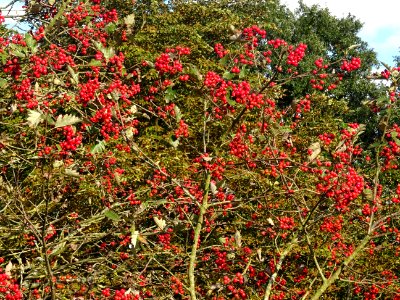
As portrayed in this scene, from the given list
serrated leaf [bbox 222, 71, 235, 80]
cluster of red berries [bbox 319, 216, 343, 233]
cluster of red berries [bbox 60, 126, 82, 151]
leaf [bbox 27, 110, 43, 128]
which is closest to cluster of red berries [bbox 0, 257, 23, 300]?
cluster of red berries [bbox 60, 126, 82, 151]

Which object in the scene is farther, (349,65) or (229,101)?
(349,65)

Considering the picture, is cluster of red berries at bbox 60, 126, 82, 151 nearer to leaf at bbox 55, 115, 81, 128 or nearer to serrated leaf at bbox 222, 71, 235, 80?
leaf at bbox 55, 115, 81, 128

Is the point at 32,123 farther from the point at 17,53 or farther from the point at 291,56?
the point at 291,56

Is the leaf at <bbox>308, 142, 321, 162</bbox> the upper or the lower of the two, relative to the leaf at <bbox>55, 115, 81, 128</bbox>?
lower

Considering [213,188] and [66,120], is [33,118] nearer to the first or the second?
[66,120]

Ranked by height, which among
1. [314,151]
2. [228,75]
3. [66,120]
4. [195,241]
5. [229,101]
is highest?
[66,120]

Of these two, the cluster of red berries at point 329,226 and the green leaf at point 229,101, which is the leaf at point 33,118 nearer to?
the green leaf at point 229,101

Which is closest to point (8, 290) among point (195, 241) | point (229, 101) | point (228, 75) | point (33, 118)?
point (195, 241)

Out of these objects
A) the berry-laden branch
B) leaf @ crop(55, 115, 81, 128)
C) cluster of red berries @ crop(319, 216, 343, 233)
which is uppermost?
leaf @ crop(55, 115, 81, 128)

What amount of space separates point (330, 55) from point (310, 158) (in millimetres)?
25556

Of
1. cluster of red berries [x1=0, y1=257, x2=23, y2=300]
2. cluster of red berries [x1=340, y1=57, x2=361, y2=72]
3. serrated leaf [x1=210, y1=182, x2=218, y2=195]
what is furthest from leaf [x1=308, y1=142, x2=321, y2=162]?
cluster of red berries [x1=0, y1=257, x2=23, y2=300]

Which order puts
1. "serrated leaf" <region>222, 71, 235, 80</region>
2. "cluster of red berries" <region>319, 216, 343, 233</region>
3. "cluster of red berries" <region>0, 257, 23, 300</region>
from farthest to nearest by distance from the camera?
"cluster of red berries" <region>319, 216, 343, 233</region>, "cluster of red berries" <region>0, 257, 23, 300</region>, "serrated leaf" <region>222, 71, 235, 80</region>

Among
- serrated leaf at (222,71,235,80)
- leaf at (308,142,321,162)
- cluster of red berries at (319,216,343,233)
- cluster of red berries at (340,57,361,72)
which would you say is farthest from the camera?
cluster of red berries at (319,216,343,233)

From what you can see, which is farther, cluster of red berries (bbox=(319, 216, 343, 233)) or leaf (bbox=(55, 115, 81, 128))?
cluster of red berries (bbox=(319, 216, 343, 233))
